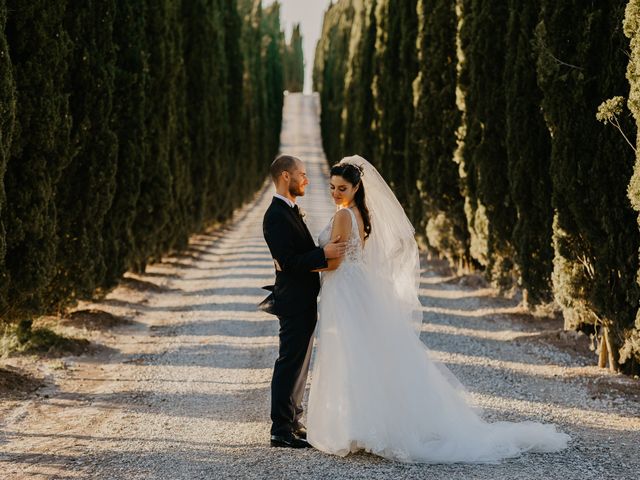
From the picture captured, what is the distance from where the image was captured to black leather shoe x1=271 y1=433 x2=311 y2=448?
17.4ft

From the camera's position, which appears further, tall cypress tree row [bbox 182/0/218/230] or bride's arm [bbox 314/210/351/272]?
tall cypress tree row [bbox 182/0/218/230]

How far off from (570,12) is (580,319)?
9.66 ft

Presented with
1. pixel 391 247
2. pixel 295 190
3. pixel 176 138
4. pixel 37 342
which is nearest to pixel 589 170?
pixel 391 247

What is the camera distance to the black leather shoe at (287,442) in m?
5.30

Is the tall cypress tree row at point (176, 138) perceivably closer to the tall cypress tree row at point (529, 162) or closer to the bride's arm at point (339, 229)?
the tall cypress tree row at point (529, 162)

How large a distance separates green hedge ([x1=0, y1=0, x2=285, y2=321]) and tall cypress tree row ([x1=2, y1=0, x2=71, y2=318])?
0.03ft

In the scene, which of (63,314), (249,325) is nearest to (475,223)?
(249,325)

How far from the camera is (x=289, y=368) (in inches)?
210

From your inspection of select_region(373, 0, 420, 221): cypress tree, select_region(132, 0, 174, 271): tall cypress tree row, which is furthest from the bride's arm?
select_region(373, 0, 420, 221): cypress tree

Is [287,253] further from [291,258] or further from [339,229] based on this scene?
[339,229]

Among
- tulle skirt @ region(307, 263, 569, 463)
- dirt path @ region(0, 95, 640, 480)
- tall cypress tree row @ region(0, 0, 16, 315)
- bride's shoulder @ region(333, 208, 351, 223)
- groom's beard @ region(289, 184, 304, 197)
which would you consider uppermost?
tall cypress tree row @ region(0, 0, 16, 315)

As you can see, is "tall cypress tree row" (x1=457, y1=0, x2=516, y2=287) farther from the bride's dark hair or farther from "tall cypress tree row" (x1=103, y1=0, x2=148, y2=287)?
the bride's dark hair

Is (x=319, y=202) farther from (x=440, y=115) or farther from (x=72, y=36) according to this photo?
(x=72, y=36)

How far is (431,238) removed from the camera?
15.1 m
